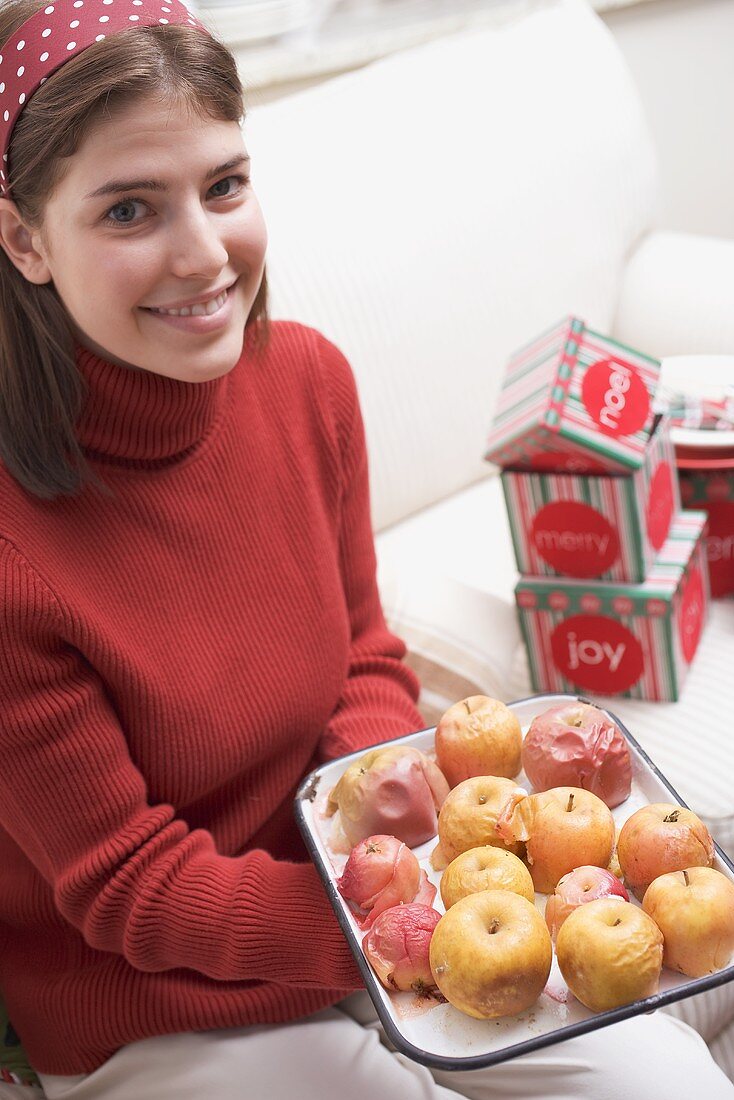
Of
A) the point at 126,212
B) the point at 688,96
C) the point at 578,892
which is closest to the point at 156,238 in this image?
the point at 126,212

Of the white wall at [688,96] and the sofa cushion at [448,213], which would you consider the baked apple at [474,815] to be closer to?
Answer: the sofa cushion at [448,213]

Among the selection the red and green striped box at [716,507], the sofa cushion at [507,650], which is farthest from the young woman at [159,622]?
the red and green striped box at [716,507]

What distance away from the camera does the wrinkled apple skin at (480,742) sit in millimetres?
922

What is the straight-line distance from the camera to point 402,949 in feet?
2.54

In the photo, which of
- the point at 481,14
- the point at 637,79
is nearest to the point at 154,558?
the point at 481,14

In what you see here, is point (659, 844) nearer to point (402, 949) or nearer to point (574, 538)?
point (402, 949)

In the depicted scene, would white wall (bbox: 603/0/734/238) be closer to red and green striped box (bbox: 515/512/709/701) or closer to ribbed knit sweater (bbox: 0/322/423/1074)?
red and green striped box (bbox: 515/512/709/701)

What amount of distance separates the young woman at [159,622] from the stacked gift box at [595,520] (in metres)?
0.34

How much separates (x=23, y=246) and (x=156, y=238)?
0.38 ft

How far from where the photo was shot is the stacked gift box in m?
1.37

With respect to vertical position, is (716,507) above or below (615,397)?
below

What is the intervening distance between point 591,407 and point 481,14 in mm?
1398

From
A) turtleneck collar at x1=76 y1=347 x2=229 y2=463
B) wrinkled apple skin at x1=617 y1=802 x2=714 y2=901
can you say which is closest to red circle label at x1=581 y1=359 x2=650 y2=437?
turtleneck collar at x1=76 y1=347 x2=229 y2=463

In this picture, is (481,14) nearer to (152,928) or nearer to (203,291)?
(203,291)
